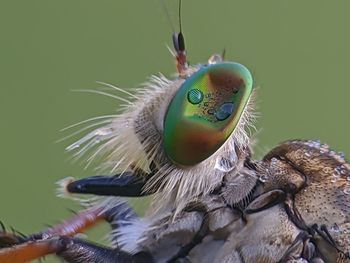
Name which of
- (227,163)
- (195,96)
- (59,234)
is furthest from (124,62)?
(195,96)

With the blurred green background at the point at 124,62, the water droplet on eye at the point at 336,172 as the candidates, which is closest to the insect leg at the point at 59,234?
the water droplet on eye at the point at 336,172

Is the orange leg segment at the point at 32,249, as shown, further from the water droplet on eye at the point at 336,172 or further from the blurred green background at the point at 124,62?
the blurred green background at the point at 124,62

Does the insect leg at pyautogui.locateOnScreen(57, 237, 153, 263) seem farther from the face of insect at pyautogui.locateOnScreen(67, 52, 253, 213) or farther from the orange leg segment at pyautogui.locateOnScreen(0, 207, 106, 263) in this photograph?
the face of insect at pyautogui.locateOnScreen(67, 52, 253, 213)

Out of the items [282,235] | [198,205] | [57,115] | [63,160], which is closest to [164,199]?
[198,205]

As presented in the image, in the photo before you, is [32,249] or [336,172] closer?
[32,249]

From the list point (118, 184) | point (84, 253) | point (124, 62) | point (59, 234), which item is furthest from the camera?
point (124, 62)

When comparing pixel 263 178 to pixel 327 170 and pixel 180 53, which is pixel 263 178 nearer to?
pixel 327 170
